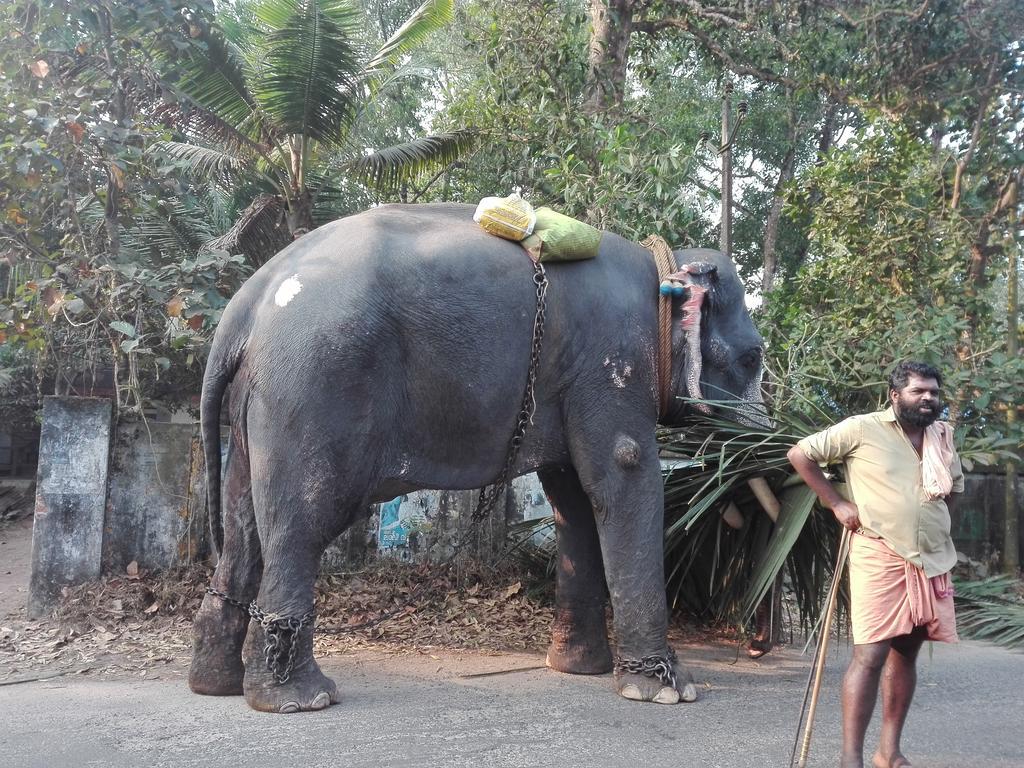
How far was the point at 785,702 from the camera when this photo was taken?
4414 mm

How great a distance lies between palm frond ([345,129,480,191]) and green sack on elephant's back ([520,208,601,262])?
5082 mm

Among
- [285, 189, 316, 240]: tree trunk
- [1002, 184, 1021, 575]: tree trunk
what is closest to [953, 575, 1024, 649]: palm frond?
[1002, 184, 1021, 575]: tree trunk

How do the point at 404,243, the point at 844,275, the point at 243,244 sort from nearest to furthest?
the point at 404,243
the point at 844,275
the point at 243,244

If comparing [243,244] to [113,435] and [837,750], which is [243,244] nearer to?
[113,435]

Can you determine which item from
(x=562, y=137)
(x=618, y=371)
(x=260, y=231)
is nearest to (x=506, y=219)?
(x=618, y=371)

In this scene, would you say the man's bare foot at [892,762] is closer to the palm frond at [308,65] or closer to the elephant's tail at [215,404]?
the elephant's tail at [215,404]

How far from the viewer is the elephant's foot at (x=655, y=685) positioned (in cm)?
431

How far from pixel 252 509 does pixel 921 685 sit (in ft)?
11.6

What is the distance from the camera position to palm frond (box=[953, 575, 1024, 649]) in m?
6.07

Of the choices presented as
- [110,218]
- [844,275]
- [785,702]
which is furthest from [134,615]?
[844,275]

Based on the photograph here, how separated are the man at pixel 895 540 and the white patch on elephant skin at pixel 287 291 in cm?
224

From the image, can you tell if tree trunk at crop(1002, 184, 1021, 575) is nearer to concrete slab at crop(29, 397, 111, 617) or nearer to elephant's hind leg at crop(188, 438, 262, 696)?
elephant's hind leg at crop(188, 438, 262, 696)

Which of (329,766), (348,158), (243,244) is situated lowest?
(329,766)

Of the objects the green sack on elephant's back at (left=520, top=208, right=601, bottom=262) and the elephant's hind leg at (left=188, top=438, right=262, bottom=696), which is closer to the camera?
the elephant's hind leg at (left=188, top=438, right=262, bottom=696)
